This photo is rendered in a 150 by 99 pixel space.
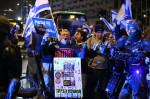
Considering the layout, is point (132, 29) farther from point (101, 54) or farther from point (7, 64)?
point (7, 64)

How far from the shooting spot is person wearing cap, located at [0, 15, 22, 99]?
260cm

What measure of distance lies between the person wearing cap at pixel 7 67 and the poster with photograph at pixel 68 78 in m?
2.82

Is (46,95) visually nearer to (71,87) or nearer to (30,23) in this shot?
(71,87)

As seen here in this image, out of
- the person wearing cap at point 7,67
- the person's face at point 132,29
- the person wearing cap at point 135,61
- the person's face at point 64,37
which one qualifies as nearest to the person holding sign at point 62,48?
the person's face at point 64,37

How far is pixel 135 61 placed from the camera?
496 cm

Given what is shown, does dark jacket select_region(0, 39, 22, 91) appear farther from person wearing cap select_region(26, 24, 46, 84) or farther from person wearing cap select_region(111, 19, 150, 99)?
person wearing cap select_region(26, 24, 46, 84)

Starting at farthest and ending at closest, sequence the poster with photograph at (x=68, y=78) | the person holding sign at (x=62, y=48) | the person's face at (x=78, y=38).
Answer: the person's face at (x=78, y=38), the person holding sign at (x=62, y=48), the poster with photograph at (x=68, y=78)

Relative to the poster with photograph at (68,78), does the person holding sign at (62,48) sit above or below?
above

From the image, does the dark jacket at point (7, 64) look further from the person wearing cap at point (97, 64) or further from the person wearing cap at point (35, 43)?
the person wearing cap at point (35, 43)

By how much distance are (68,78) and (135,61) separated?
161 cm

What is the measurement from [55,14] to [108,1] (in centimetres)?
6203

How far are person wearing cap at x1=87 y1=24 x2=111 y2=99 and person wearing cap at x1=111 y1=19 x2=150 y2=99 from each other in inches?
37.4

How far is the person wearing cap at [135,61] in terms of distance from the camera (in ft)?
16.0

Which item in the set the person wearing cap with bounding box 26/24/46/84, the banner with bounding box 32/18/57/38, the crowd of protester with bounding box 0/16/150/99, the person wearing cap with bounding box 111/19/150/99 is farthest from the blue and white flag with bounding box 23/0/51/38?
the person wearing cap with bounding box 111/19/150/99
